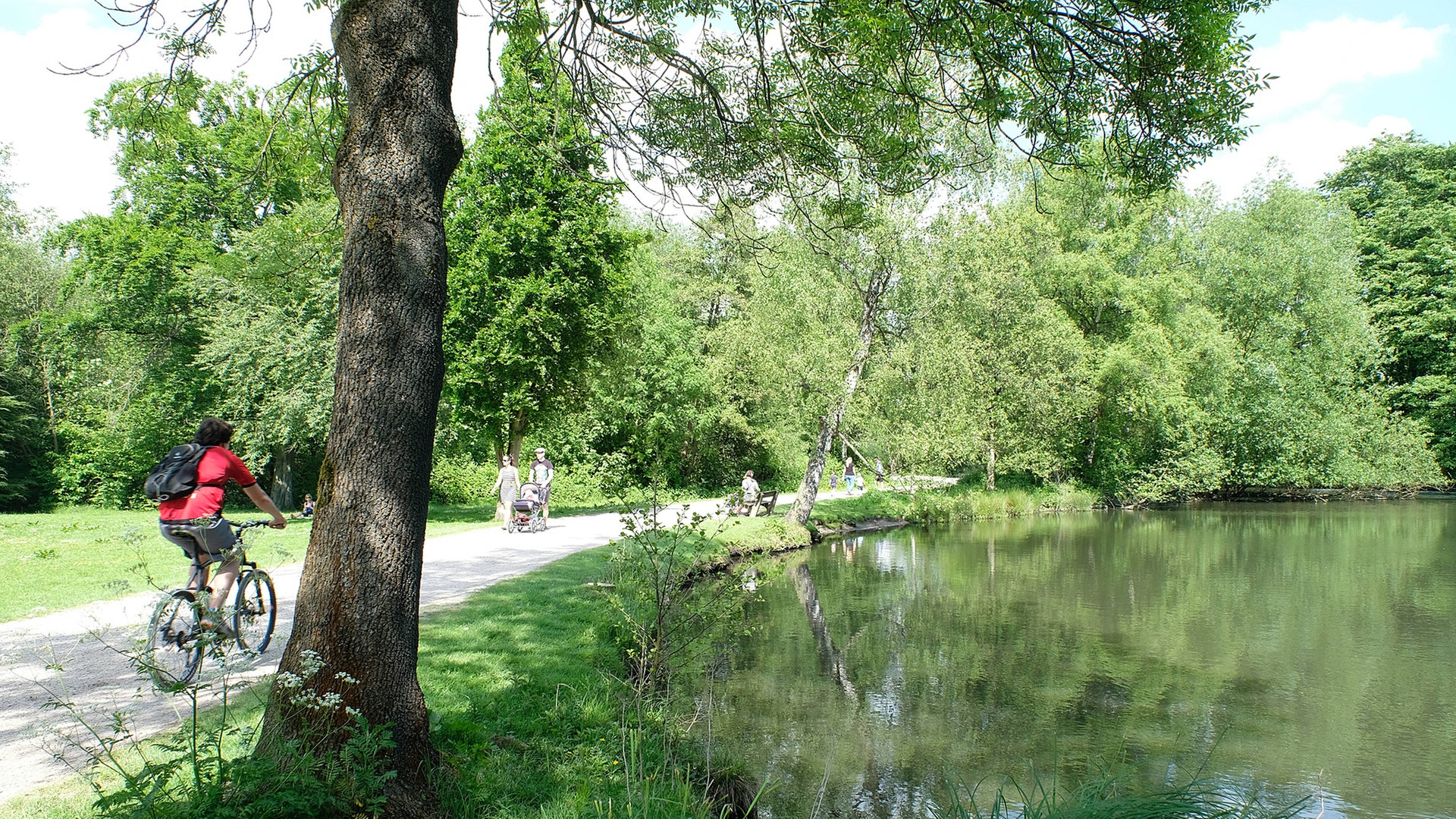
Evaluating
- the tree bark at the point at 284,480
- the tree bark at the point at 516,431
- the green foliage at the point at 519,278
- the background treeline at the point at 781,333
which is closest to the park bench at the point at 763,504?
the background treeline at the point at 781,333

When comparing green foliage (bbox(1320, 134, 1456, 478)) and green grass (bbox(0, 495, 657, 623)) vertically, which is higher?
green foliage (bbox(1320, 134, 1456, 478))

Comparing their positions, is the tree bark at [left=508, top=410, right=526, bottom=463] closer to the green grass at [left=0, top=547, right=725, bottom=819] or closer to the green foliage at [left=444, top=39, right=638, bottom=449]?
the green foliage at [left=444, top=39, right=638, bottom=449]

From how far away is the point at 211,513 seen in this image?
5.79m

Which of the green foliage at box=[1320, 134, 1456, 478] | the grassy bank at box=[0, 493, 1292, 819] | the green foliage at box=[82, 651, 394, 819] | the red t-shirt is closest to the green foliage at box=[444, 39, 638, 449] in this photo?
the grassy bank at box=[0, 493, 1292, 819]

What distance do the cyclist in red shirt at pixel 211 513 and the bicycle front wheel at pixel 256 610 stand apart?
0.27m

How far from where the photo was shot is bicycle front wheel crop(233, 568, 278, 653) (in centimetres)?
611

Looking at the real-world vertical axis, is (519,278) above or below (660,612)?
above

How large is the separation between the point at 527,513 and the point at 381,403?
541 inches

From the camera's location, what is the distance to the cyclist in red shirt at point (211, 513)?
568 centimetres

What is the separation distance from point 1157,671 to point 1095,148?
5.82 meters

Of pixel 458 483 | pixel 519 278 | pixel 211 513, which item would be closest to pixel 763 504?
pixel 519 278

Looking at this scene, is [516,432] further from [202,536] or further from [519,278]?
[202,536]

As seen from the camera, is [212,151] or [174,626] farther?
[212,151]

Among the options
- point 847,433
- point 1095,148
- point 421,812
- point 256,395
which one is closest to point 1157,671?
point 1095,148
